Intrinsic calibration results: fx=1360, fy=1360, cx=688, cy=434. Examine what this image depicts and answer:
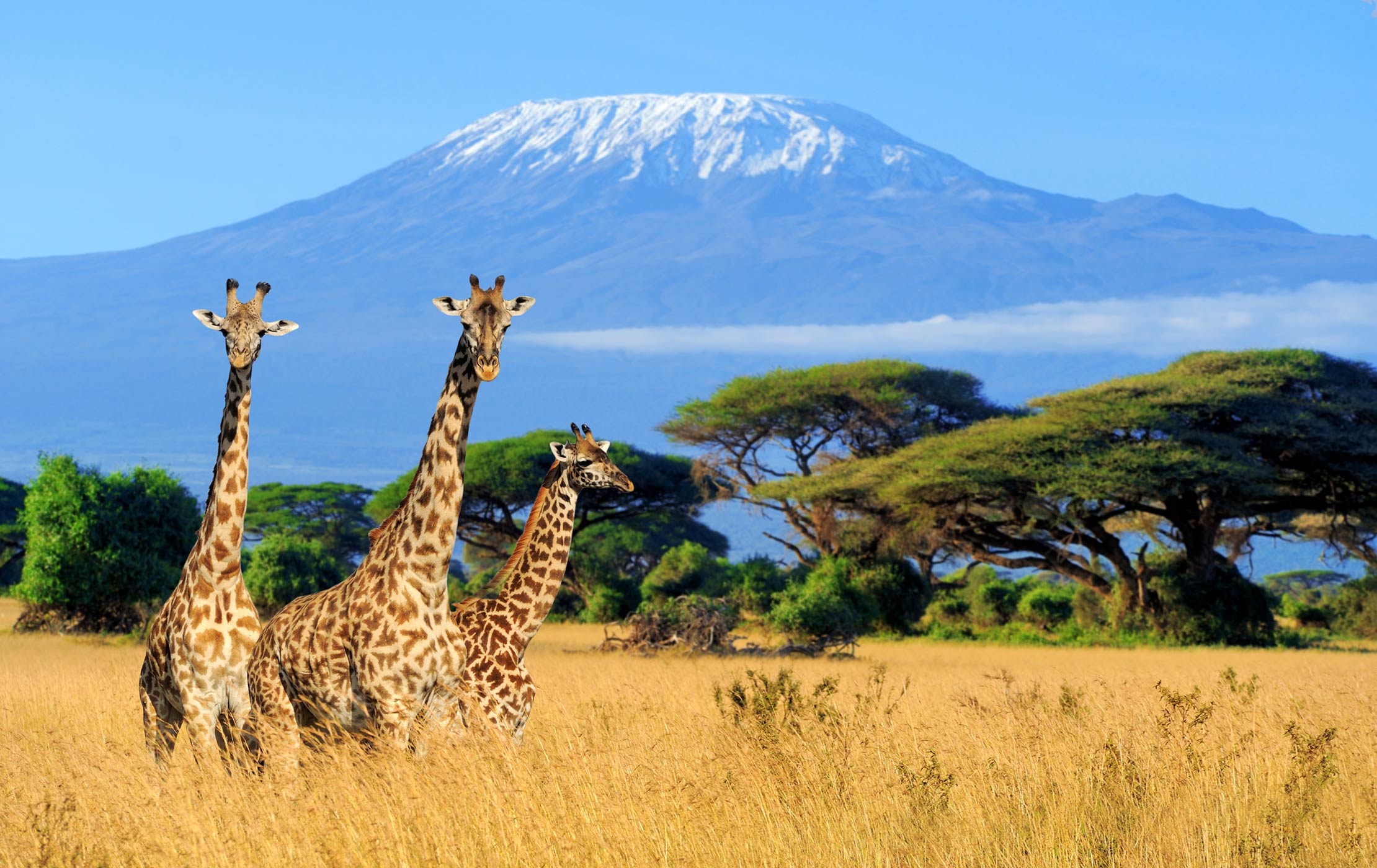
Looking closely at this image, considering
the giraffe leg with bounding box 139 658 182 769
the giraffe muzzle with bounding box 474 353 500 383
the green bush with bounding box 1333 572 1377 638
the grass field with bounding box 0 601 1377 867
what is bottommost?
the green bush with bounding box 1333 572 1377 638

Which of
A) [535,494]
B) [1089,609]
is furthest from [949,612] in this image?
[535,494]

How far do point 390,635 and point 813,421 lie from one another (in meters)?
38.4

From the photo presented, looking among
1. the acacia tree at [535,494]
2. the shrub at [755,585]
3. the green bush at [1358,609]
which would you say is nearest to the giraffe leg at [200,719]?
the shrub at [755,585]

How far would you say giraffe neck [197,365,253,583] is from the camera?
8.05 meters

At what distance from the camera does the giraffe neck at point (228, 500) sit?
317 inches

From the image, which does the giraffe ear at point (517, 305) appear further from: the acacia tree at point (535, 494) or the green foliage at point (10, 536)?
the green foliage at point (10, 536)

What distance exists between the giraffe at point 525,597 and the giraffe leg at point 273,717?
1.02 m

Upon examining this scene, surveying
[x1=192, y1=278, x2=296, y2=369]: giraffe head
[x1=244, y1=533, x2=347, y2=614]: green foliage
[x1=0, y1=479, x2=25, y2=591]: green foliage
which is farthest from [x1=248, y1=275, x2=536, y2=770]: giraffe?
[x1=0, y1=479, x2=25, y2=591]: green foliage

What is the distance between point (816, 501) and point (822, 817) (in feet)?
106

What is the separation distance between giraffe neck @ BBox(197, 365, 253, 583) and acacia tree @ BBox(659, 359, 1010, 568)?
112 feet

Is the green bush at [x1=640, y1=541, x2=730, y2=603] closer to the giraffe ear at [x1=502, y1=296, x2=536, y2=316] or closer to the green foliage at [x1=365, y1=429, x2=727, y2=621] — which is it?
the green foliage at [x1=365, y1=429, x2=727, y2=621]

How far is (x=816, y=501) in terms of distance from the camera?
1558 inches

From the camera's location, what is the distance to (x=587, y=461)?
9.23m

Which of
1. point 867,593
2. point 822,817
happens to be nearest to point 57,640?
point 867,593
